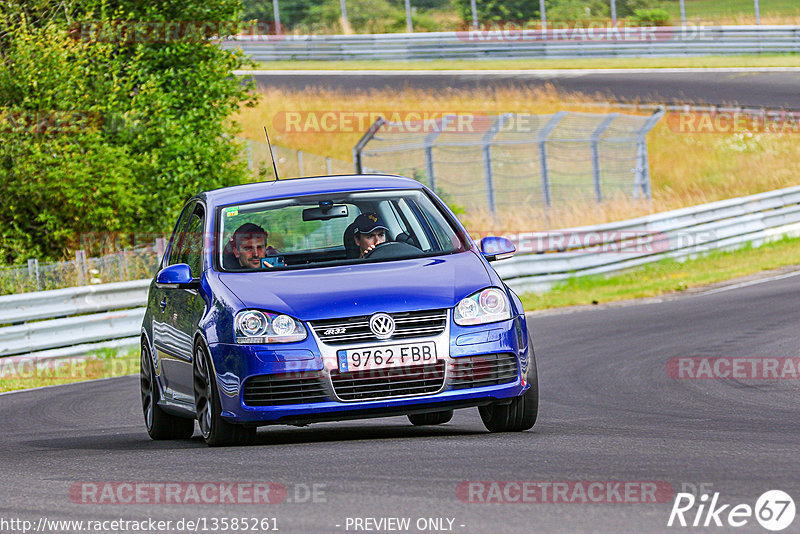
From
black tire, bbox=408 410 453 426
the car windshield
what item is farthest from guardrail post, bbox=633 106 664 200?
the car windshield

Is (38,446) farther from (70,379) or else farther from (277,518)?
(70,379)

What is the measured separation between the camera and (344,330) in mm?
7426

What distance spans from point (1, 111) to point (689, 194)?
1539 cm

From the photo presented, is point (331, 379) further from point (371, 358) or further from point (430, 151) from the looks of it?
point (430, 151)

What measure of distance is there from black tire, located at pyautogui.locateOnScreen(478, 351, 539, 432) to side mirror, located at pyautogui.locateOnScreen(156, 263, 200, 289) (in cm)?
193

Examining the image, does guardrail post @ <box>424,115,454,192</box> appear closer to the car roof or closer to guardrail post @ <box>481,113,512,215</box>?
guardrail post @ <box>481,113,512,215</box>

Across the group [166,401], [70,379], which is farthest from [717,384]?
[70,379]

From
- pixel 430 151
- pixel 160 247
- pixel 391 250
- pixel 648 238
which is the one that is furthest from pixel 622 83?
pixel 391 250

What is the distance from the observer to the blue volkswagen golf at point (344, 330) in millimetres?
7434

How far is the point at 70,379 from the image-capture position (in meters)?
15.2

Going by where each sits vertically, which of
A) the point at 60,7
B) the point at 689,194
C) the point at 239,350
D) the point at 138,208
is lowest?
the point at 689,194

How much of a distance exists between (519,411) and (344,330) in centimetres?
123

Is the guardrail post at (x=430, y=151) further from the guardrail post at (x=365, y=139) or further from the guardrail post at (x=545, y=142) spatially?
the guardrail post at (x=545, y=142)

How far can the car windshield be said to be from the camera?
8.48 metres
